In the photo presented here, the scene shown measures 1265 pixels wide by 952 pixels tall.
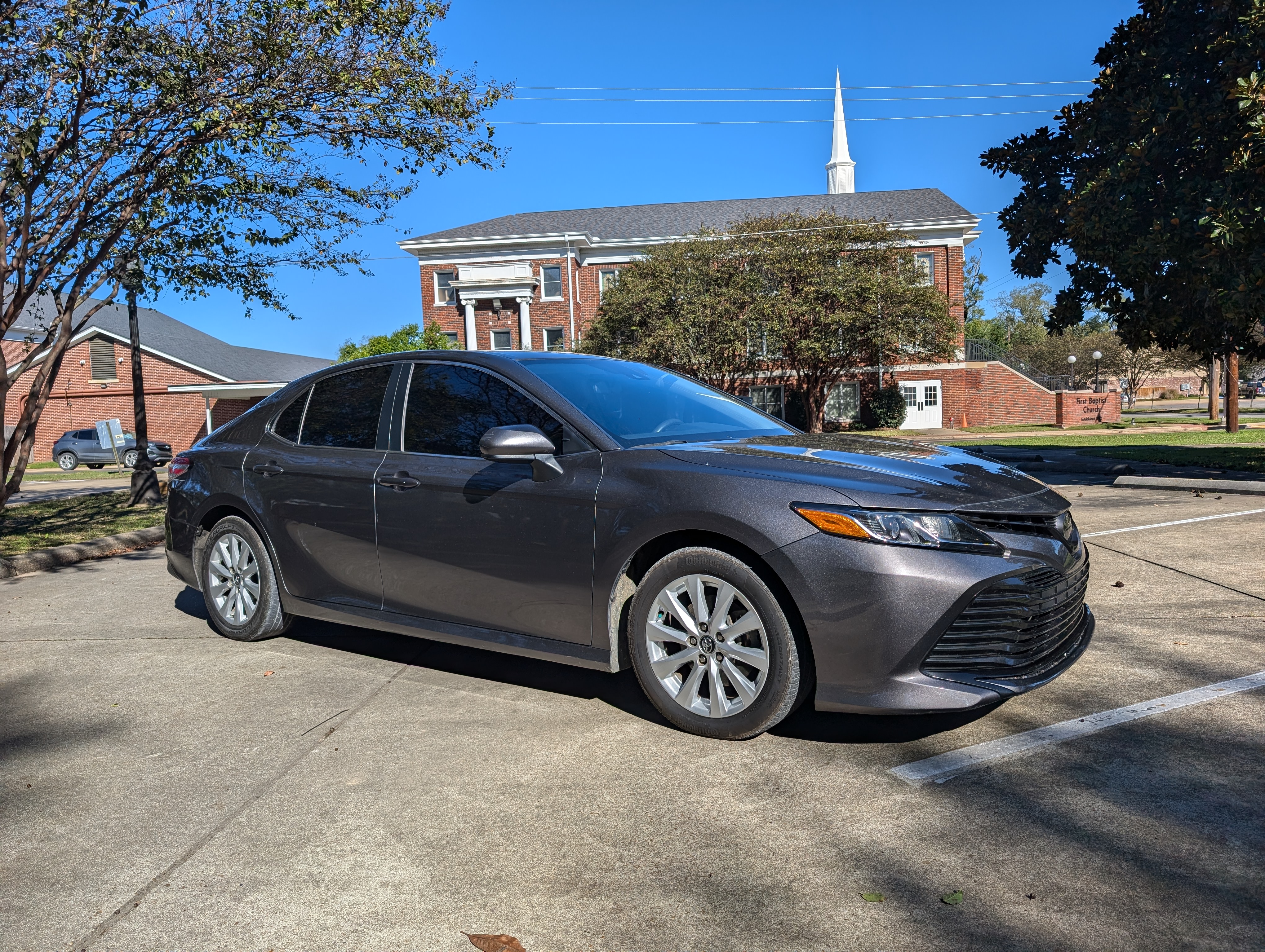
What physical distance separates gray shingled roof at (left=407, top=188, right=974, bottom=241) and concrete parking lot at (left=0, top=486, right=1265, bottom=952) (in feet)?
131

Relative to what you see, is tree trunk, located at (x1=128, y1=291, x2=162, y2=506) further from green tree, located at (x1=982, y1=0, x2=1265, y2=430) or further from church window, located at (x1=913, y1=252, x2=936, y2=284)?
church window, located at (x1=913, y1=252, x2=936, y2=284)

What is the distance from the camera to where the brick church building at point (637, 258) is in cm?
4162

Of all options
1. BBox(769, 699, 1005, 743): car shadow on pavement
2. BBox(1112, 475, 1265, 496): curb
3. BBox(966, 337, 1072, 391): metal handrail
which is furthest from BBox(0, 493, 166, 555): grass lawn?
BBox(966, 337, 1072, 391): metal handrail

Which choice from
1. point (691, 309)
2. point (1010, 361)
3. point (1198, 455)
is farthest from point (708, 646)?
point (1010, 361)

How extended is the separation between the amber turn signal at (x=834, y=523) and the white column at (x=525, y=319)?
39616 mm

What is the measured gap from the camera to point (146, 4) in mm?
9227

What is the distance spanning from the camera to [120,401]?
44875 millimetres

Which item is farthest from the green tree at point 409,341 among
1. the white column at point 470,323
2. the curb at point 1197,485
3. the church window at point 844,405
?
the curb at point 1197,485

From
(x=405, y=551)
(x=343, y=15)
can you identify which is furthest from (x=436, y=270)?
(x=405, y=551)

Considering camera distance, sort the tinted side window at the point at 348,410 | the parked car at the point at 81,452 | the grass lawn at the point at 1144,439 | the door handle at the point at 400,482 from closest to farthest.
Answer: the door handle at the point at 400,482 → the tinted side window at the point at 348,410 → the grass lawn at the point at 1144,439 → the parked car at the point at 81,452

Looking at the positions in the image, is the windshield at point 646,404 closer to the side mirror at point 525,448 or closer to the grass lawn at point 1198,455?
the side mirror at point 525,448

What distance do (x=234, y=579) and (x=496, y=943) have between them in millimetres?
3755

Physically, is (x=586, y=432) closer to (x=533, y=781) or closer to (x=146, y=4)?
(x=533, y=781)

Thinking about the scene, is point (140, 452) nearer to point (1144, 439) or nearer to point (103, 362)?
point (1144, 439)
